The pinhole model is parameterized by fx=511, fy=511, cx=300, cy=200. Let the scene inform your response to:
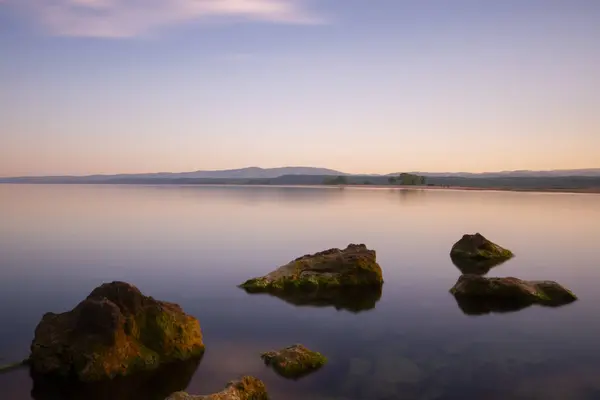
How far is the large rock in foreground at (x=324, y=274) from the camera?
87.1 feet

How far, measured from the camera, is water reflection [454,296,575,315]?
22875 millimetres

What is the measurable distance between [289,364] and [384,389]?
2.87 meters

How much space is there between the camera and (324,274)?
27375 mm

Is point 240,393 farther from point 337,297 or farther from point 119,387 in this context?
point 337,297

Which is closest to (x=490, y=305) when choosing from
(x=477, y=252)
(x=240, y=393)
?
(x=477, y=252)

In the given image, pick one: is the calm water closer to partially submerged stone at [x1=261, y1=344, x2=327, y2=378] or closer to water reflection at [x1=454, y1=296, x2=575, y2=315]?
partially submerged stone at [x1=261, y1=344, x2=327, y2=378]

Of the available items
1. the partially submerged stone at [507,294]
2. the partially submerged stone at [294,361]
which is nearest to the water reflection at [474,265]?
the partially submerged stone at [507,294]

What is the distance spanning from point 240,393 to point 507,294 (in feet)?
55.6

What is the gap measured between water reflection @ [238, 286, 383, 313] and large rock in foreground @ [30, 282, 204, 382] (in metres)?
8.09

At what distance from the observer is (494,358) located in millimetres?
16891

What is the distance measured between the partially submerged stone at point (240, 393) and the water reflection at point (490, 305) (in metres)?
12.9

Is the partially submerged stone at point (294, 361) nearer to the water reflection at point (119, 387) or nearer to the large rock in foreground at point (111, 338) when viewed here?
the water reflection at point (119, 387)

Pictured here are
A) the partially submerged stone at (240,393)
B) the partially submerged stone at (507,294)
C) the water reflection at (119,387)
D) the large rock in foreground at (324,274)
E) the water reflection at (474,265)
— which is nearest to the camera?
the partially submerged stone at (240,393)

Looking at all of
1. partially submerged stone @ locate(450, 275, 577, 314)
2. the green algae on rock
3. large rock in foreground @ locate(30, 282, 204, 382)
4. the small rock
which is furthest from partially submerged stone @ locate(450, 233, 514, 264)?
the green algae on rock
